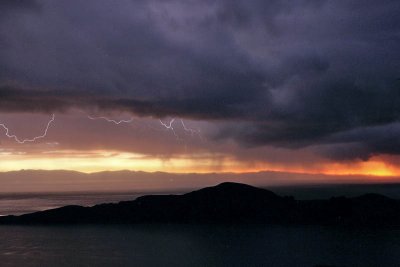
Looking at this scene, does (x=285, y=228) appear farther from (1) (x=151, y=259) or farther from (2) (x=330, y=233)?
(1) (x=151, y=259)

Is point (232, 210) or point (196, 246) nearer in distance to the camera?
point (196, 246)

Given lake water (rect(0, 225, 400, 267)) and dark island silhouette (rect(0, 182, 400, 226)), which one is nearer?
lake water (rect(0, 225, 400, 267))

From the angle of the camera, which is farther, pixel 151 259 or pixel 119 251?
pixel 119 251

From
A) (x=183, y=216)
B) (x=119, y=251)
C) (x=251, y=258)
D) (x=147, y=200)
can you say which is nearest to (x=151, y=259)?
(x=119, y=251)

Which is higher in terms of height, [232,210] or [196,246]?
[232,210]
